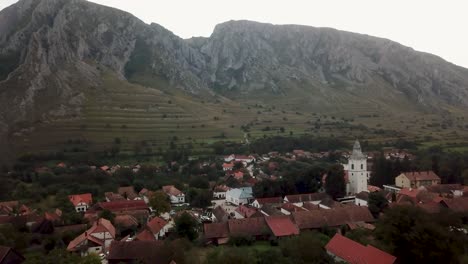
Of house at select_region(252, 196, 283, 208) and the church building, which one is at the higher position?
the church building

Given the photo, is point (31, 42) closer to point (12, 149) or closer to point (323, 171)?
point (12, 149)

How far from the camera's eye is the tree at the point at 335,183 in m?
51.3

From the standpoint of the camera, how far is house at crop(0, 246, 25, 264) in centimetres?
2888

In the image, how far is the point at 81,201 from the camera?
5103 cm

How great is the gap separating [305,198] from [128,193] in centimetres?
2396

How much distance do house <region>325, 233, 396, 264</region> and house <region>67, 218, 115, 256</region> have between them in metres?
18.8

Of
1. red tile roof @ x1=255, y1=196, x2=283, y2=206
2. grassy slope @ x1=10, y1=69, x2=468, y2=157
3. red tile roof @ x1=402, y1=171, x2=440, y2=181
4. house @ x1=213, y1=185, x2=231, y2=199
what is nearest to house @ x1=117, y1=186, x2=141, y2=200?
house @ x1=213, y1=185, x2=231, y2=199

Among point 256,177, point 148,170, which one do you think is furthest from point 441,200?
point 148,170

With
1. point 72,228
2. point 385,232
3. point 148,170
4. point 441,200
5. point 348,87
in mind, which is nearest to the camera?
point 385,232

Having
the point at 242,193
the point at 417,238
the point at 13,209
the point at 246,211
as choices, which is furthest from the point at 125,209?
the point at 417,238

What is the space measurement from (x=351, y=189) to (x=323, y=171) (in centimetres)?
432

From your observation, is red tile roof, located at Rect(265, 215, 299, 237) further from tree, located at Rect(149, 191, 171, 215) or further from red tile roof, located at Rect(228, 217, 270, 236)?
tree, located at Rect(149, 191, 171, 215)

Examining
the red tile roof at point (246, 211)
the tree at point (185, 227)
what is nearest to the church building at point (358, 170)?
the red tile roof at point (246, 211)

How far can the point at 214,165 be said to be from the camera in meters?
74.2
